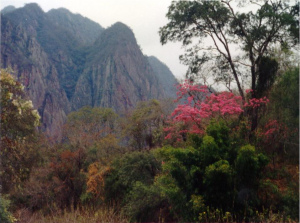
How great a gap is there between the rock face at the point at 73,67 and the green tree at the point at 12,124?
1804 inches

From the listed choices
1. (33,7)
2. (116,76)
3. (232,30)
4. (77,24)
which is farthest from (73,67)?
(232,30)

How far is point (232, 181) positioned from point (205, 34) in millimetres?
6774

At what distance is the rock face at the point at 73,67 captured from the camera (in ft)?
208

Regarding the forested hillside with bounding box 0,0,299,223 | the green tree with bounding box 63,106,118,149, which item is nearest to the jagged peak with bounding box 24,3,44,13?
Answer: the green tree with bounding box 63,106,118,149

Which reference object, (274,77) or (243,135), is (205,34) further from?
(243,135)

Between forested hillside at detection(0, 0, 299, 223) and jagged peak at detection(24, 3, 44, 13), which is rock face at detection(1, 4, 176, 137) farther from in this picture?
forested hillside at detection(0, 0, 299, 223)

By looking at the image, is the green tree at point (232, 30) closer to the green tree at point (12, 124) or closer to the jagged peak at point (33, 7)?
the green tree at point (12, 124)

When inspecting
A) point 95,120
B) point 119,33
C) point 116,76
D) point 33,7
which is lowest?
point 95,120

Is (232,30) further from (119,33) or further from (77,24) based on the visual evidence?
(77,24)

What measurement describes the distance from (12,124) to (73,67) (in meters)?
78.3

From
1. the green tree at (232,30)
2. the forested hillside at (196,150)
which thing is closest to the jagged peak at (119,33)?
the forested hillside at (196,150)

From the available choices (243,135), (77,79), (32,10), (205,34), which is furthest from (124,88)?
(243,135)

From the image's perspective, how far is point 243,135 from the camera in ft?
25.4

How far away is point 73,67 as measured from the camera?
83812 millimetres
